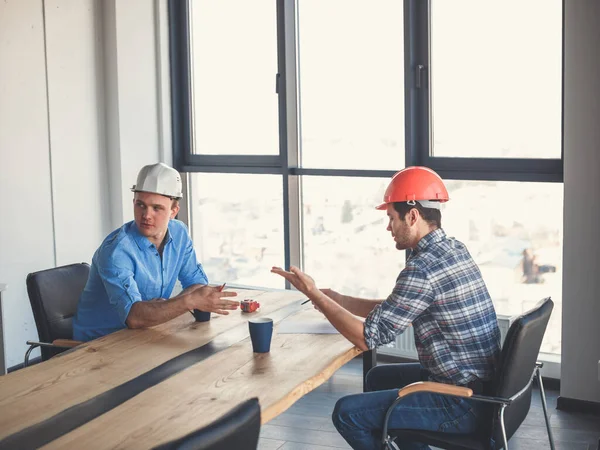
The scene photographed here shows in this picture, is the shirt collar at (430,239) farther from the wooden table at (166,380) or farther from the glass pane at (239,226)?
the glass pane at (239,226)

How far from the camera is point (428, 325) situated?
301 cm

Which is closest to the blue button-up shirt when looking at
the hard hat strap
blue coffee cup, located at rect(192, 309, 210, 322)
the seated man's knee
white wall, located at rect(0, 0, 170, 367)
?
blue coffee cup, located at rect(192, 309, 210, 322)

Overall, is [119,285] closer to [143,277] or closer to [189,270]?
[143,277]

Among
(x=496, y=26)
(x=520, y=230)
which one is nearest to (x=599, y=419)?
→ (x=520, y=230)

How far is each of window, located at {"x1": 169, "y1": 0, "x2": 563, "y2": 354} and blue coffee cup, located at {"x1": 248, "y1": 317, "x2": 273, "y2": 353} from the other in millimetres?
2414

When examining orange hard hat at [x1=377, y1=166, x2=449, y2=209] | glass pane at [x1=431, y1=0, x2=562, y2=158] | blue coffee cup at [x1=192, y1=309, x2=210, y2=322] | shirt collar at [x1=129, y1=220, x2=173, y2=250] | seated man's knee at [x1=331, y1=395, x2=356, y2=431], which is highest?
glass pane at [x1=431, y1=0, x2=562, y2=158]

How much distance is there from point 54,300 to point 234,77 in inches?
105

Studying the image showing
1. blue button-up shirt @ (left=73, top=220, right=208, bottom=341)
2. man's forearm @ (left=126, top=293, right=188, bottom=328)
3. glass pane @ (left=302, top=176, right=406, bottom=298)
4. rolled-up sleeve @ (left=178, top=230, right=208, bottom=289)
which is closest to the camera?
man's forearm @ (left=126, top=293, right=188, bottom=328)

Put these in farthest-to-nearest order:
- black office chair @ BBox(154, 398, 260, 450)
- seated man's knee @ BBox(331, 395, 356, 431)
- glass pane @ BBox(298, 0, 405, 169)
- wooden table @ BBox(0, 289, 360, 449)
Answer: glass pane @ BBox(298, 0, 405, 169)
seated man's knee @ BBox(331, 395, 356, 431)
wooden table @ BBox(0, 289, 360, 449)
black office chair @ BBox(154, 398, 260, 450)

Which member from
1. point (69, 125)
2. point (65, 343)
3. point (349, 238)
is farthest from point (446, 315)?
point (69, 125)

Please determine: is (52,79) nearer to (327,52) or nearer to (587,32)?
(327,52)

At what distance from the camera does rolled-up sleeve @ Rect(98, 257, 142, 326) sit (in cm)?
332

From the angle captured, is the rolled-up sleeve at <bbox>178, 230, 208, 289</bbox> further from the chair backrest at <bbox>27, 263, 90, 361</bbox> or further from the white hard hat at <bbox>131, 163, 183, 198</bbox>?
the chair backrest at <bbox>27, 263, 90, 361</bbox>

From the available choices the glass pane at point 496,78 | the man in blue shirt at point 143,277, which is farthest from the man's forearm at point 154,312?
the glass pane at point 496,78
